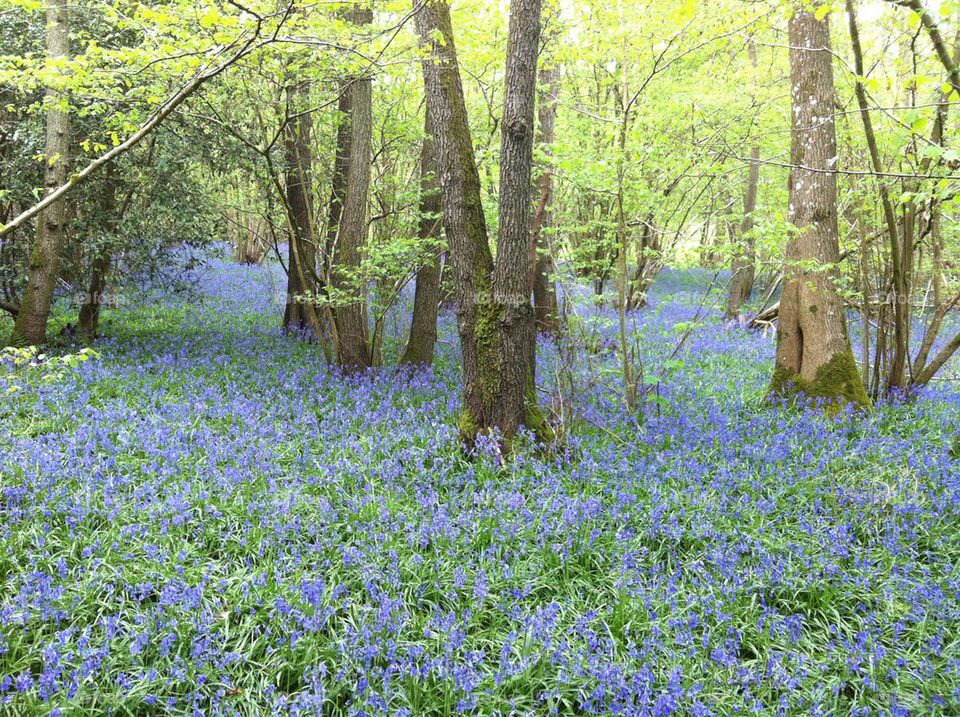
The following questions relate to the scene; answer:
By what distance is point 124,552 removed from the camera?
388 centimetres

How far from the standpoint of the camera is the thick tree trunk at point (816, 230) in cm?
727

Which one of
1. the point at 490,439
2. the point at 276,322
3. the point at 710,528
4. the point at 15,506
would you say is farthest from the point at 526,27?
the point at 276,322

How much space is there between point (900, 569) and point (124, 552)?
199 inches

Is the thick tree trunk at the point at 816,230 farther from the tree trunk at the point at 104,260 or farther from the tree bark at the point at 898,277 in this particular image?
the tree trunk at the point at 104,260

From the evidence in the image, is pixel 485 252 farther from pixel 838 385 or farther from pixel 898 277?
pixel 898 277

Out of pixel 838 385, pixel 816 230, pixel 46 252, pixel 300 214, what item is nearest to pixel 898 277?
pixel 816 230

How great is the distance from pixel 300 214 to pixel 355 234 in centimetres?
282

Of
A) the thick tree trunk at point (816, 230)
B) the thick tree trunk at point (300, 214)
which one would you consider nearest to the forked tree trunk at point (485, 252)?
the thick tree trunk at point (300, 214)

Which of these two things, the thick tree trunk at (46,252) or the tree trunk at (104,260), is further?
the tree trunk at (104,260)

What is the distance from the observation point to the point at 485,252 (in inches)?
219

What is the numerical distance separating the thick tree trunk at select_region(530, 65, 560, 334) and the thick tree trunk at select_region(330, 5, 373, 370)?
245 cm

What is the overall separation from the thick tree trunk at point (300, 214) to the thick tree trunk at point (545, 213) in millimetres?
3091

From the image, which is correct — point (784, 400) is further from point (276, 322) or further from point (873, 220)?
point (276, 322)

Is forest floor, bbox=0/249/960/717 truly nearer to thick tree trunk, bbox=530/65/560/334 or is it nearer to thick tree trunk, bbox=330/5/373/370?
thick tree trunk, bbox=530/65/560/334
